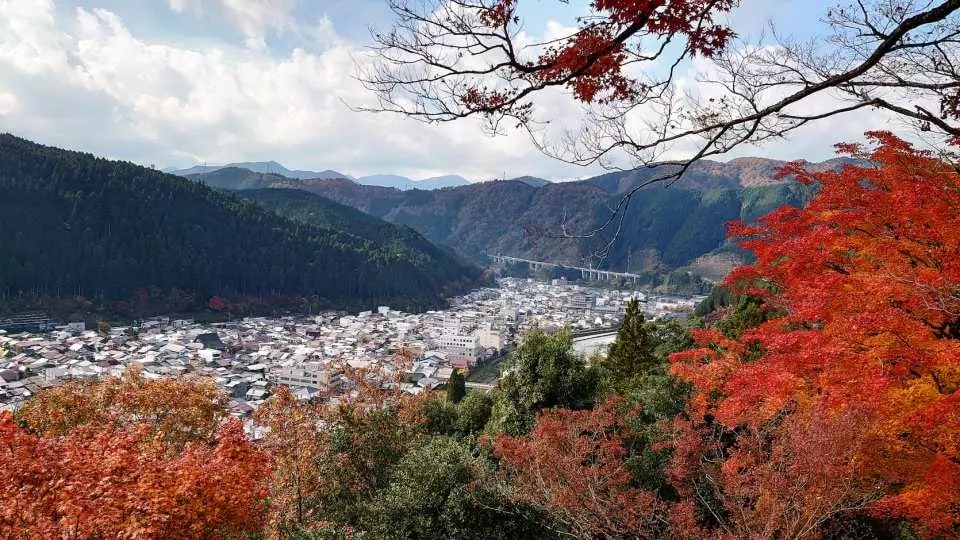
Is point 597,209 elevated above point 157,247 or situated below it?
above

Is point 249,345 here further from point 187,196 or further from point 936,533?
point 936,533

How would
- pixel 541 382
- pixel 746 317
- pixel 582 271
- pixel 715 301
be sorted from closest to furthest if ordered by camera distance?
pixel 541 382 < pixel 746 317 < pixel 715 301 < pixel 582 271

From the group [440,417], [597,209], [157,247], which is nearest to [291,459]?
[440,417]

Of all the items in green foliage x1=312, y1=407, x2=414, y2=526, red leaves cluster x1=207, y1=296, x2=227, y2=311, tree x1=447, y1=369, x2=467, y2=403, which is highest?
green foliage x1=312, y1=407, x2=414, y2=526

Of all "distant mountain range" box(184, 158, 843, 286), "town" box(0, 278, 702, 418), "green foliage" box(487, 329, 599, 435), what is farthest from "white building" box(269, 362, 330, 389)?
"distant mountain range" box(184, 158, 843, 286)

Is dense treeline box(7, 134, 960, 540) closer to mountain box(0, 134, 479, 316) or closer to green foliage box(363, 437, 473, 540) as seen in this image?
green foliage box(363, 437, 473, 540)

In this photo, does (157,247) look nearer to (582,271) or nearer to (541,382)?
(541,382)

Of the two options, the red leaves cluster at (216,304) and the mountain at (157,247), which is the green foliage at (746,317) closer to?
the red leaves cluster at (216,304)

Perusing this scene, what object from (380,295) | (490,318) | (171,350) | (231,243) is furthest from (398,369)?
(231,243)
